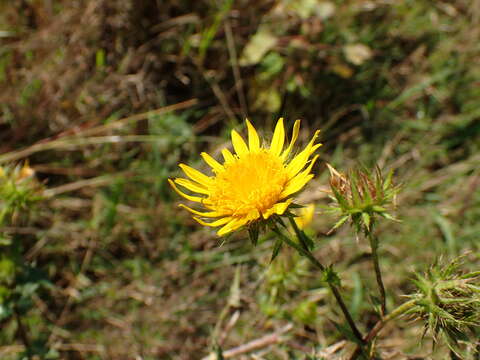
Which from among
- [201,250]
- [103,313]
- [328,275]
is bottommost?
[103,313]

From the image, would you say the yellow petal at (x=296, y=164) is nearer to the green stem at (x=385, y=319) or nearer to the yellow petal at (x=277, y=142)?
the yellow petal at (x=277, y=142)

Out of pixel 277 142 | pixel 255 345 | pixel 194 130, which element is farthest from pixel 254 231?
pixel 194 130

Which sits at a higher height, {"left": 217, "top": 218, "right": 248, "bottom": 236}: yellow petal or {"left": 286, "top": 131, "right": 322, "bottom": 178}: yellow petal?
{"left": 286, "top": 131, "right": 322, "bottom": 178}: yellow petal

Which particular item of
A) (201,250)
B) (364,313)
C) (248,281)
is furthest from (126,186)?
(364,313)

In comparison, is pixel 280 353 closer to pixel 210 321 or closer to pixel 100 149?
pixel 210 321

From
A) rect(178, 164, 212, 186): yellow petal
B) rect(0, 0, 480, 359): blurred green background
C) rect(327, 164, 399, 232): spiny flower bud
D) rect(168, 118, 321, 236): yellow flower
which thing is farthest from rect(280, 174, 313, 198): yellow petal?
rect(0, 0, 480, 359): blurred green background

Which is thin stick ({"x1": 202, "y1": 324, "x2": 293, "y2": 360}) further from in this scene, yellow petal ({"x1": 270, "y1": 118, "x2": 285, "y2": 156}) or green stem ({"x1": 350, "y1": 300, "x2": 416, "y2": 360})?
yellow petal ({"x1": 270, "y1": 118, "x2": 285, "y2": 156})

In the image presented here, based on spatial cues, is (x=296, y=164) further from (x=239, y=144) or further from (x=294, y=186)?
(x=239, y=144)
